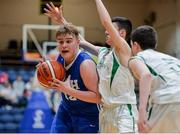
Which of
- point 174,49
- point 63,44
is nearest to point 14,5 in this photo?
point 174,49

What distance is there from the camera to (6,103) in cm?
1345

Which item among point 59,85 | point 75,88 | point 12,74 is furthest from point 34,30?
point 59,85

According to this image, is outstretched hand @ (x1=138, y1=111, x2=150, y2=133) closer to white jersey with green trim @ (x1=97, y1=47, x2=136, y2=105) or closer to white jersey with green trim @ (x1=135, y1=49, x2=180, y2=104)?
white jersey with green trim @ (x1=135, y1=49, x2=180, y2=104)

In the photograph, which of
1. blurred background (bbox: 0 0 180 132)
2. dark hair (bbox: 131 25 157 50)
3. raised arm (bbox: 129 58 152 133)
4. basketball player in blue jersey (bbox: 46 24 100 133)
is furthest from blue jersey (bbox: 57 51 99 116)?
blurred background (bbox: 0 0 180 132)

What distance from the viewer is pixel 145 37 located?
4207 mm

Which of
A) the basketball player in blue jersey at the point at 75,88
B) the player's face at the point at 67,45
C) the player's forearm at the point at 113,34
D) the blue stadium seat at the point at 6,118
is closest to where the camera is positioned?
the player's forearm at the point at 113,34

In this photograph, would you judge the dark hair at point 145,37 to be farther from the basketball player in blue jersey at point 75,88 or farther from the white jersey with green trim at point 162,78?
the basketball player in blue jersey at point 75,88

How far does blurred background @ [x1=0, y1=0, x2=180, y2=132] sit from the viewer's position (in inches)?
549

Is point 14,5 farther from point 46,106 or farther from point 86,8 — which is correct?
point 46,106

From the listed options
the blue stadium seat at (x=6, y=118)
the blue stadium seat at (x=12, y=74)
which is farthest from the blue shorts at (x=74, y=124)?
the blue stadium seat at (x=12, y=74)

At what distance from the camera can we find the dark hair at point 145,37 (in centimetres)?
420

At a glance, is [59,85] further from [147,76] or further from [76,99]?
[147,76]

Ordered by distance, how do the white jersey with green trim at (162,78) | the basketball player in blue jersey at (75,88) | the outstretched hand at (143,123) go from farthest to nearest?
Answer: the basketball player in blue jersey at (75,88) → the white jersey with green trim at (162,78) → the outstretched hand at (143,123)

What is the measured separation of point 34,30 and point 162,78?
15718 mm
